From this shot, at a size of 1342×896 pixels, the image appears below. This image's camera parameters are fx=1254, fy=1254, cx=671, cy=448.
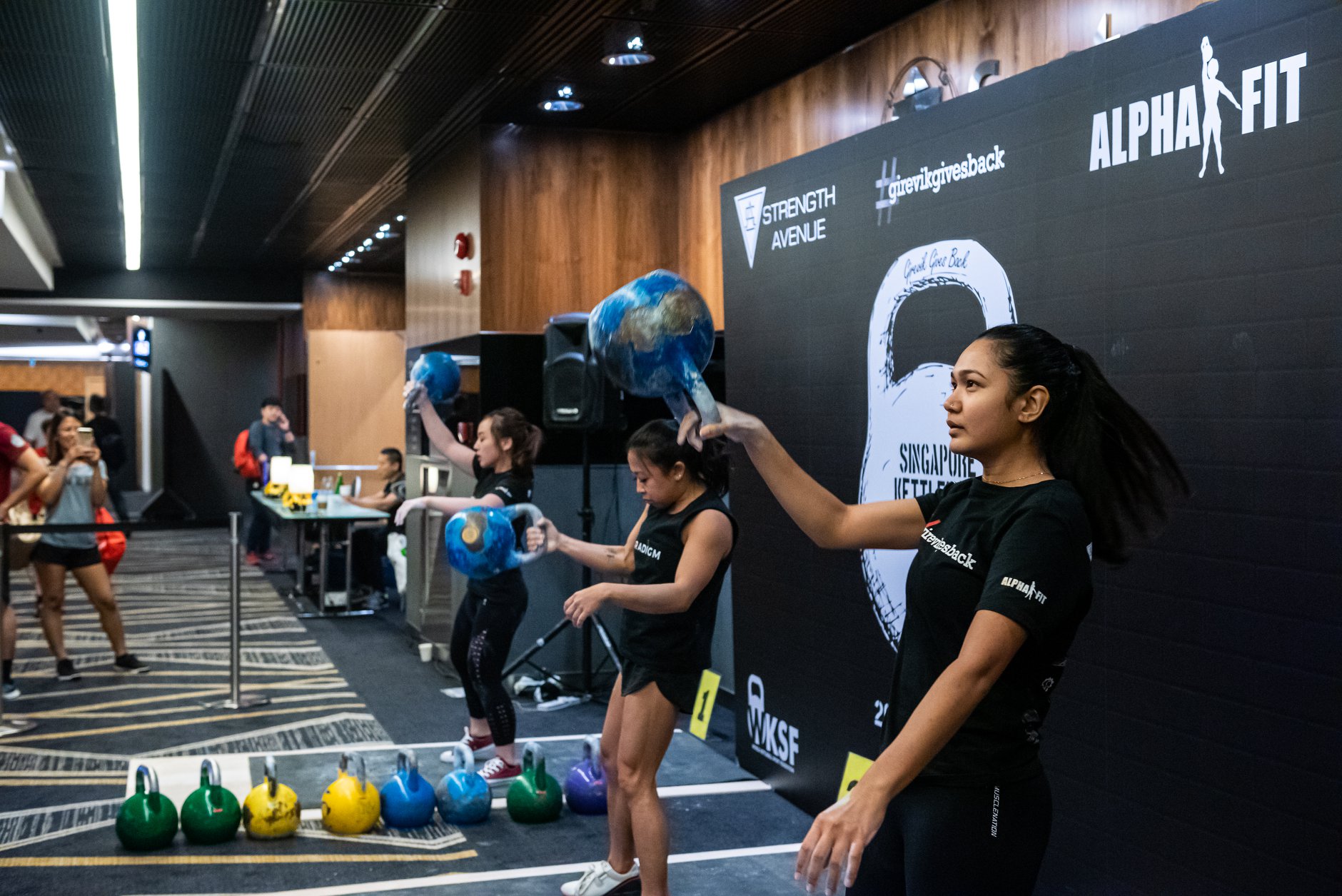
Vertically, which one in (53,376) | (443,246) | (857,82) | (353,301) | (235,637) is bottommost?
(235,637)

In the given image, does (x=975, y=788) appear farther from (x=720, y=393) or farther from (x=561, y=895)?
(x=720, y=393)

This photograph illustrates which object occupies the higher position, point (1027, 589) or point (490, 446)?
point (490, 446)

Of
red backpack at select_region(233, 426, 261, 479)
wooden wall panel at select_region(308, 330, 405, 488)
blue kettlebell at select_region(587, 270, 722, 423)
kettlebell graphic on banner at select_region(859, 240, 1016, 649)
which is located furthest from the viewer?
wooden wall panel at select_region(308, 330, 405, 488)

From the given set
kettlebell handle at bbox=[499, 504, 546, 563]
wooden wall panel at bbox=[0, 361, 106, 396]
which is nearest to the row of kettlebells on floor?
kettlebell handle at bbox=[499, 504, 546, 563]

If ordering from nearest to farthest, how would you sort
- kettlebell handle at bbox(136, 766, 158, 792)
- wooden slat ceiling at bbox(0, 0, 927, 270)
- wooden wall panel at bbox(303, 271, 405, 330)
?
kettlebell handle at bbox(136, 766, 158, 792) < wooden slat ceiling at bbox(0, 0, 927, 270) < wooden wall panel at bbox(303, 271, 405, 330)

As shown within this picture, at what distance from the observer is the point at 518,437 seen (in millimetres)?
5004

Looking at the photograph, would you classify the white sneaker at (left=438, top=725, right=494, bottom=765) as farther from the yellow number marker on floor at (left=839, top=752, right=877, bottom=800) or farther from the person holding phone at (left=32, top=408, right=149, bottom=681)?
the person holding phone at (left=32, top=408, right=149, bottom=681)

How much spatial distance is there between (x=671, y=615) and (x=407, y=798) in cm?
146

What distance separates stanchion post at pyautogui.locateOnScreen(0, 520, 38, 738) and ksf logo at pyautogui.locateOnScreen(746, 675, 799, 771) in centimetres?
340

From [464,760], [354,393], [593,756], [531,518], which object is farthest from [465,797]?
[354,393]

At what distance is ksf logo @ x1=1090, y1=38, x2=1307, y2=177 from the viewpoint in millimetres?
2646

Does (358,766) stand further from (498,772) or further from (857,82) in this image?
(857,82)

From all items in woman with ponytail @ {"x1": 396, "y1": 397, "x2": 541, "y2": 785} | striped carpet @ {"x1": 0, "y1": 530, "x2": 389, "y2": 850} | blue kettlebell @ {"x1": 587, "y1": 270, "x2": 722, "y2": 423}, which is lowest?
striped carpet @ {"x1": 0, "y1": 530, "x2": 389, "y2": 850}

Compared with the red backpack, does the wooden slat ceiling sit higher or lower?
higher
